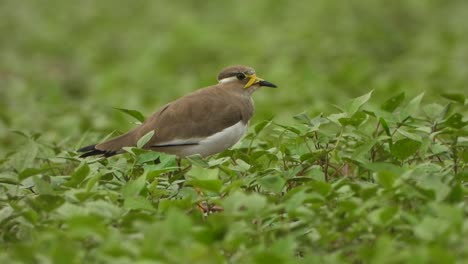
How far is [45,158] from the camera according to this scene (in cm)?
684

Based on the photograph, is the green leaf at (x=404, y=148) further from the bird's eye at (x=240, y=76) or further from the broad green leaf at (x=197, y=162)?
the bird's eye at (x=240, y=76)

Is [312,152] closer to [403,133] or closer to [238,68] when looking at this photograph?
[403,133]

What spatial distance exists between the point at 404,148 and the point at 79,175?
180cm

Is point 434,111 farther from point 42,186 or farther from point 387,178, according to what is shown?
point 42,186

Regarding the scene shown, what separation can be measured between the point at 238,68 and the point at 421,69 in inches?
211

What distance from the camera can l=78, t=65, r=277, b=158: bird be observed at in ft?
22.6

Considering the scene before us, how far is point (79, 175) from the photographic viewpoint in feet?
18.9

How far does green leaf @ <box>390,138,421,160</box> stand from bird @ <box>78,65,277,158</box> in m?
1.24

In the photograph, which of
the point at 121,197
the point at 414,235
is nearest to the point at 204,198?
the point at 121,197

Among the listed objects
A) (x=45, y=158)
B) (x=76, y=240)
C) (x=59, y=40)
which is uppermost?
(x=76, y=240)

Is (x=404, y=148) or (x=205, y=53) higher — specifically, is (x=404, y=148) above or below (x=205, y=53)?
above

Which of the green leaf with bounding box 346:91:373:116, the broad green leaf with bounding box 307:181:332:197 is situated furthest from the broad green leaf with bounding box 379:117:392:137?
the broad green leaf with bounding box 307:181:332:197

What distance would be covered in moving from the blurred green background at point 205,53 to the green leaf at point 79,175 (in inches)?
Result: 111

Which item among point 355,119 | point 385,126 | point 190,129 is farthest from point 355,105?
point 190,129
